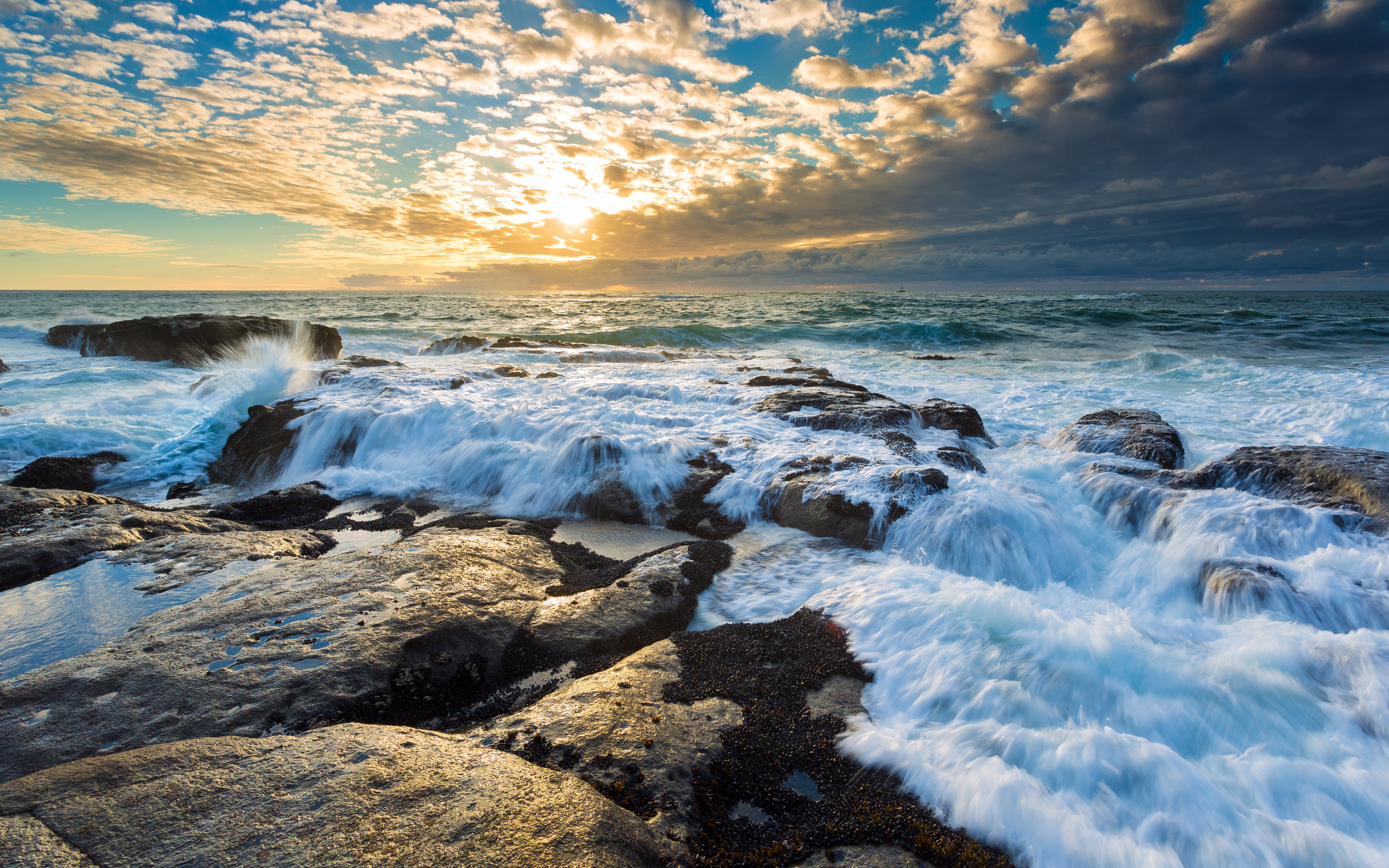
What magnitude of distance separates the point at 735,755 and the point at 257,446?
971 cm

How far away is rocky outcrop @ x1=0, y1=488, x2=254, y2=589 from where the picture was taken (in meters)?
4.54

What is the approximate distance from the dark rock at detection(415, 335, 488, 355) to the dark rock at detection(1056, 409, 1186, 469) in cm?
2066

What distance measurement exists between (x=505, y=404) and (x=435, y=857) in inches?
357

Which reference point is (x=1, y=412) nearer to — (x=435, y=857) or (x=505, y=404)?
(x=505, y=404)

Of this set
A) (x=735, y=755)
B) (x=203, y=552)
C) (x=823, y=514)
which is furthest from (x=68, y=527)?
(x=823, y=514)

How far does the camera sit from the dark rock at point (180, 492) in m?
7.73

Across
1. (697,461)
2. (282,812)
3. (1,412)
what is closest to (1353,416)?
(697,461)

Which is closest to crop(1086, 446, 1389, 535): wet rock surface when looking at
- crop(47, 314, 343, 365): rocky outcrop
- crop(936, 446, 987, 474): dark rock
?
crop(936, 446, 987, 474): dark rock

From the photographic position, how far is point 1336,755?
3.02 meters

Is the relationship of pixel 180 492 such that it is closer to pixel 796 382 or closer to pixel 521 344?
pixel 796 382

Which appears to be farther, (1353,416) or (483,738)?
(1353,416)

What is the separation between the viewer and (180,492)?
25.8 feet

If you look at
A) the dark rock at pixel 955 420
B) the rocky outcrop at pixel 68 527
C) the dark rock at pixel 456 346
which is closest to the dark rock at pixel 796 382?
the dark rock at pixel 955 420

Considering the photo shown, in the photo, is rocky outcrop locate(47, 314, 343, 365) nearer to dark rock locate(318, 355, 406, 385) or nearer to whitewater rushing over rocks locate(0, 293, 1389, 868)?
dark rock locate(318, 355, 406, 385)
